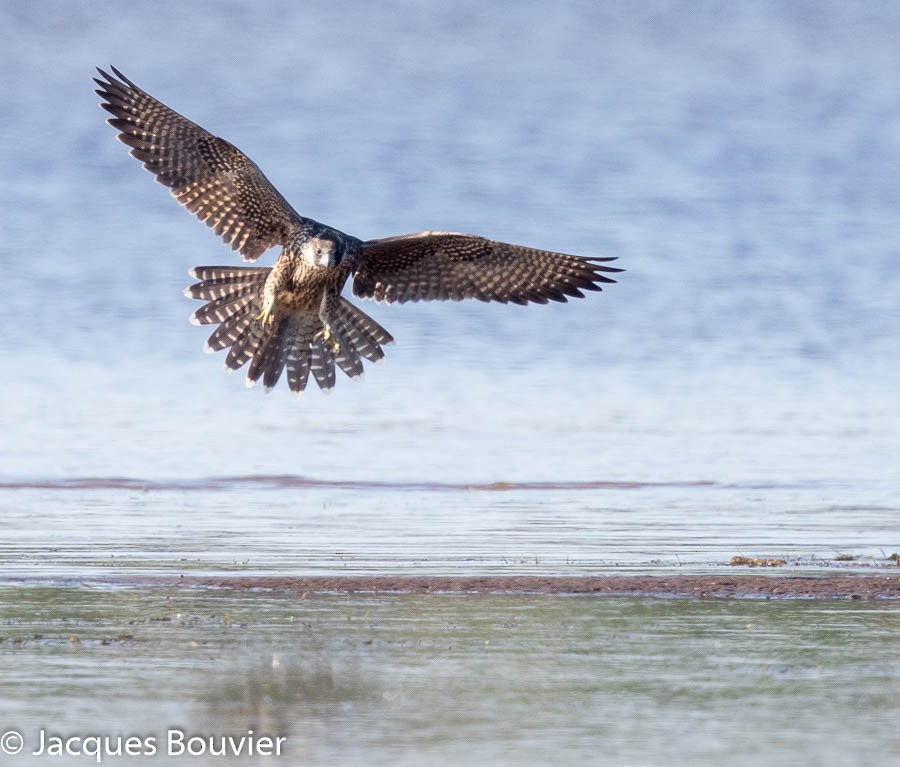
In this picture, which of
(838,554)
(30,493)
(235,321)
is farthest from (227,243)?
(30,493)

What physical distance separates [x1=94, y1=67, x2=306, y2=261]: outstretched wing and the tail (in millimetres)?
377

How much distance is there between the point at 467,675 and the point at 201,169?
17.9 feet

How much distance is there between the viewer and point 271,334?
12.5 m

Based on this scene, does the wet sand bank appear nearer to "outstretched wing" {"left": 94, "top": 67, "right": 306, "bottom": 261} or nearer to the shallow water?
the shallow water

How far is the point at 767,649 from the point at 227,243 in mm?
5358

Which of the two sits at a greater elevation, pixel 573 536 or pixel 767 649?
pixel 573 536

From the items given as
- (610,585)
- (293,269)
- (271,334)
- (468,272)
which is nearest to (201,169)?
(293,269)

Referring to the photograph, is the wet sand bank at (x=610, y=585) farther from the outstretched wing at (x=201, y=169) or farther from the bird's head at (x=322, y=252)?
the outstretched wing at (x=201, y=169)

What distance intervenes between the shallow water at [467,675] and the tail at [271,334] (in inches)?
99.2

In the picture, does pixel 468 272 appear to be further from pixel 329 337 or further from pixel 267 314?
pixel 267 314

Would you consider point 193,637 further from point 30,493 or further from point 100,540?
point 30,493


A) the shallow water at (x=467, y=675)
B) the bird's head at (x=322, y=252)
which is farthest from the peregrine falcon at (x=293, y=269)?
the shallow water at (x=467, y=675)

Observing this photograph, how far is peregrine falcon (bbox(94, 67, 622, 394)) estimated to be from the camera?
39.5ft

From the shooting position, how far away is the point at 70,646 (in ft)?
28.2
